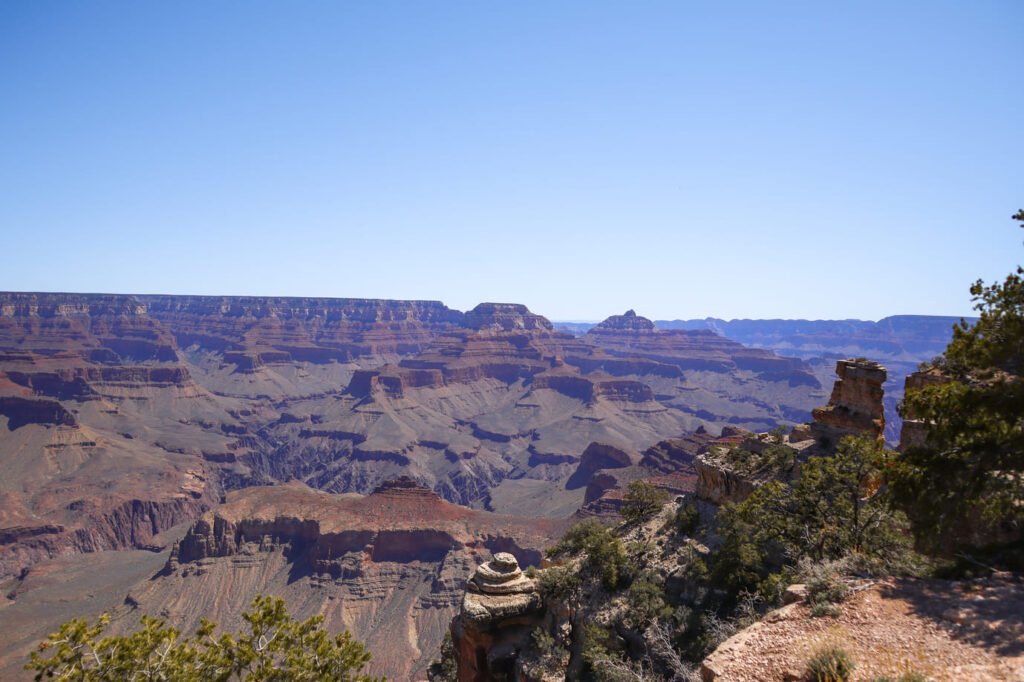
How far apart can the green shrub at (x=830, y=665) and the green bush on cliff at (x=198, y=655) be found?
35.5ft

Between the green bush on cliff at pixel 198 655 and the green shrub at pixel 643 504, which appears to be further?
the green shrub at pixel 643 504

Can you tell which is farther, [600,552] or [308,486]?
[308,486]

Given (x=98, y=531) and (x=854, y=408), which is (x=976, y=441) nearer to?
(x=854, y=408)

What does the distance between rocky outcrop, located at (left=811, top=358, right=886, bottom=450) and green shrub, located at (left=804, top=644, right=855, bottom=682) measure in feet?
49.1

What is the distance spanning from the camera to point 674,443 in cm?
8831

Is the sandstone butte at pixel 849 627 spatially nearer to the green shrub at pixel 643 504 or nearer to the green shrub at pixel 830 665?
the green shrub at pixel 830 665

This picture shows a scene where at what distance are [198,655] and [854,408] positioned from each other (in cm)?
2446

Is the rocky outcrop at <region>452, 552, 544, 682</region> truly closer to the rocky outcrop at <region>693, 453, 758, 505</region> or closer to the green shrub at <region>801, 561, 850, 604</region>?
the rocky outcrop at <region>693, 453, 758, 505</region>

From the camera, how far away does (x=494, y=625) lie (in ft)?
76.3

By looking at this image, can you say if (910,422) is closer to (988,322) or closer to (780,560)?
(780,560)

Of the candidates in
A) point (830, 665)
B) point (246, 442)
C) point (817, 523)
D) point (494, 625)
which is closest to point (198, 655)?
point (494, 625)

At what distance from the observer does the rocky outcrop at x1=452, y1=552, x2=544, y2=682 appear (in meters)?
22.5

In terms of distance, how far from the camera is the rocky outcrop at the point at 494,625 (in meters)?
22.5

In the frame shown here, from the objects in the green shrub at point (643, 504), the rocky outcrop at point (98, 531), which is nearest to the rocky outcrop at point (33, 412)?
the rocky outcrop at point (98, 531)
